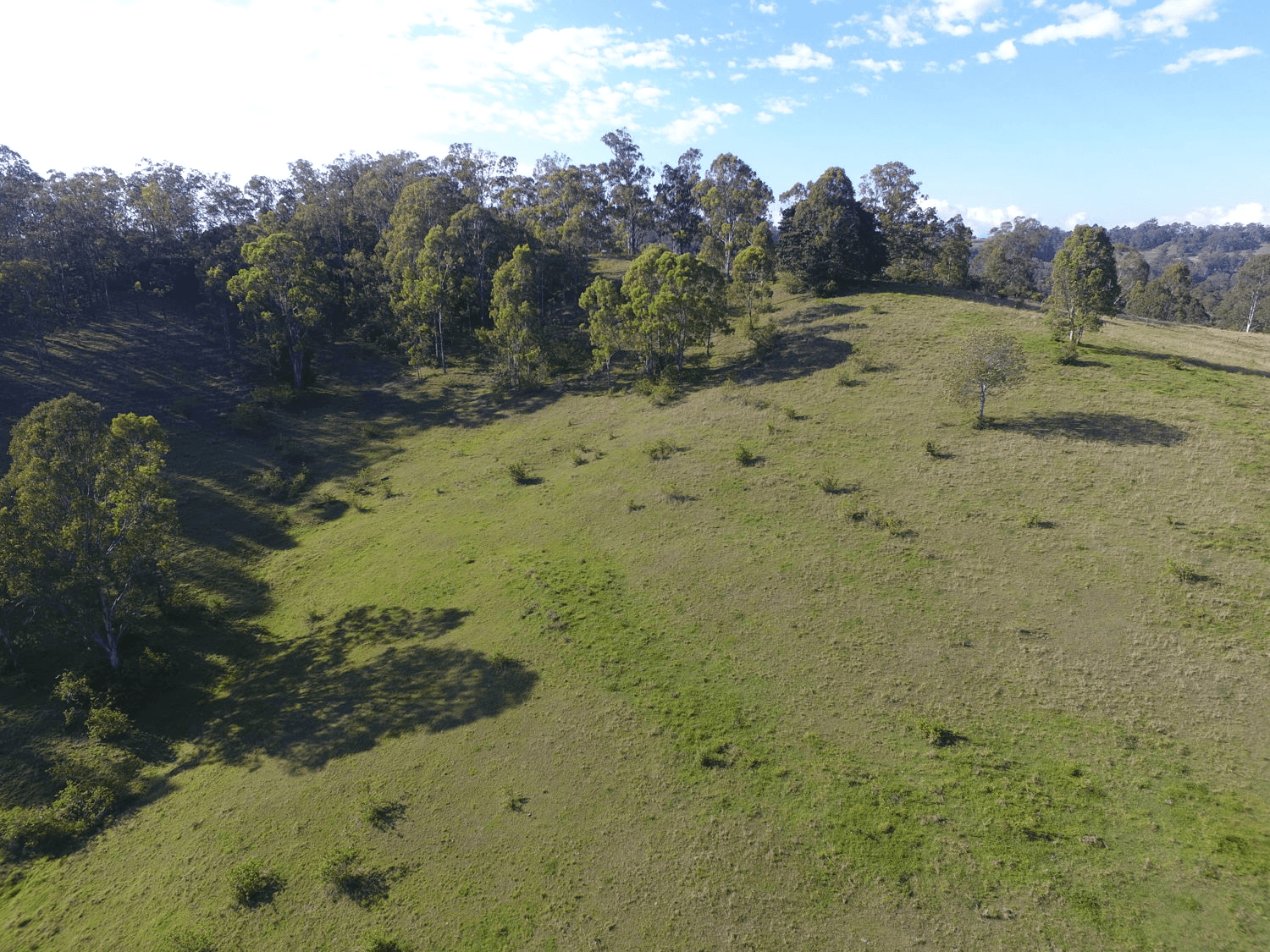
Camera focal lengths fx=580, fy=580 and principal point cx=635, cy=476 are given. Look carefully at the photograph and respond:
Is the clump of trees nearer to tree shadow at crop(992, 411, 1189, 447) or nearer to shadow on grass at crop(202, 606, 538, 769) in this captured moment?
shadow on grass at crop(202, 606, 538, 769)

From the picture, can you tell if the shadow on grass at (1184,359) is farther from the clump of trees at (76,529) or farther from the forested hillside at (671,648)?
the clump of trees at (76,529)

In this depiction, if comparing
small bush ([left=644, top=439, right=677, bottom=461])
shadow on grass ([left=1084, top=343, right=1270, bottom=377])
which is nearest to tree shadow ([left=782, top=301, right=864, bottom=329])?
shadow on grass ([left=1084, top=343, right=1270, bottom=377])

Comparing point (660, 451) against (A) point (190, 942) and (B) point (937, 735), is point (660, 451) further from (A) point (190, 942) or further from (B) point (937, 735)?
(A) point (190, 942)

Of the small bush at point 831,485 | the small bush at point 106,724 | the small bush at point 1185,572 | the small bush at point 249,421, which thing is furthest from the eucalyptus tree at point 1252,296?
the small bush at point 106,724

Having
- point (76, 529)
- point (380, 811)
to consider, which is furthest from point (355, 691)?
point (76, 529)

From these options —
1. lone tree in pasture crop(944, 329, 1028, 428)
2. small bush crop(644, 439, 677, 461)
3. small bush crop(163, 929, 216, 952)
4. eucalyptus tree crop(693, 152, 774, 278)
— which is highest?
eucalyptus tree crop(693, 152, 774, 278)

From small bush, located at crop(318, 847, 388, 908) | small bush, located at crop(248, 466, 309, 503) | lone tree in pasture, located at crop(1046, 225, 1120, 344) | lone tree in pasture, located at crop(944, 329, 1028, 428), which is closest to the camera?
small bush, located at crop(318, 847, 388, 908)
